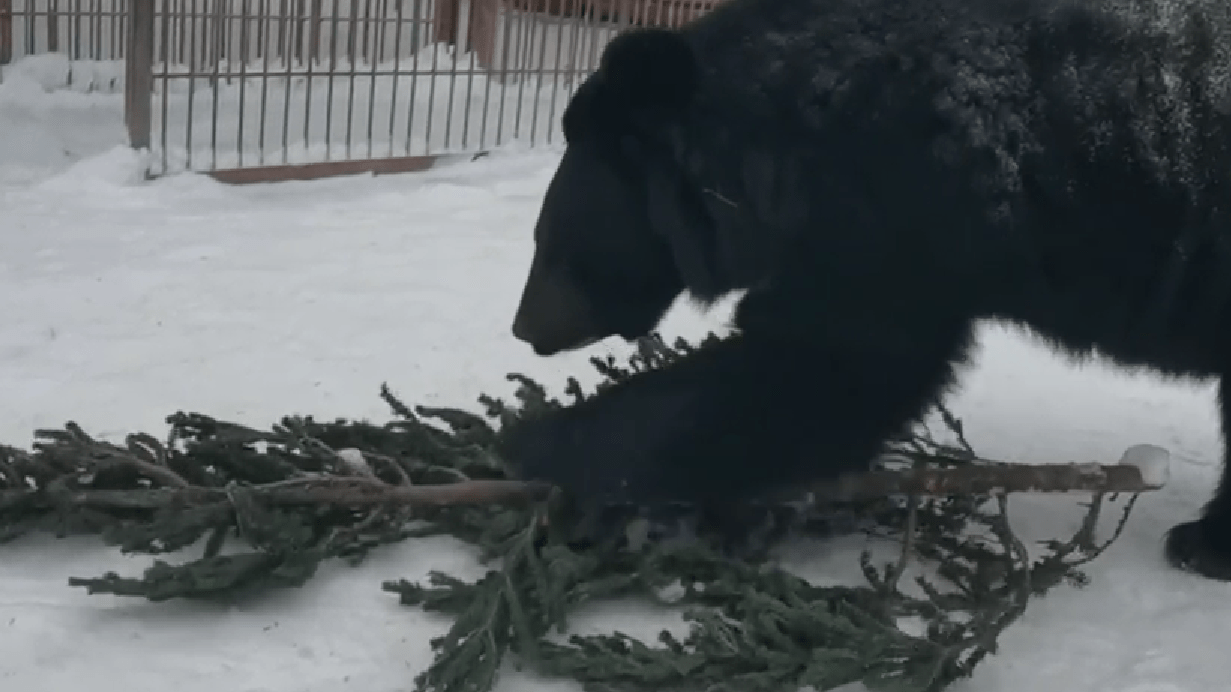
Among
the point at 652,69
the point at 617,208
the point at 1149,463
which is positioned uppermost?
the point at 652,69

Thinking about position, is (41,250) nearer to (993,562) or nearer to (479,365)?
(479,365)

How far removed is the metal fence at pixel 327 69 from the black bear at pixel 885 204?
3.64 m

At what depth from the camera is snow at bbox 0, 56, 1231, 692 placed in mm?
2062

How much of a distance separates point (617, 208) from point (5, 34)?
5339 mm

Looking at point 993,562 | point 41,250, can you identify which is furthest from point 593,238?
point 41,250

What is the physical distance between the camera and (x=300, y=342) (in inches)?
141

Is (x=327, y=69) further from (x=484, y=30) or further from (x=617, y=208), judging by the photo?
(x=617, y=208)

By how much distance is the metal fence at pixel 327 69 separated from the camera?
5668 millimetres

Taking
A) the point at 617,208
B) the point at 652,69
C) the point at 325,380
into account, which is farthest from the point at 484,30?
the point at 652,69

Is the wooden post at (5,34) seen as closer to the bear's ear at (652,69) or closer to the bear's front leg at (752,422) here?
the bear's ear at (652,69)

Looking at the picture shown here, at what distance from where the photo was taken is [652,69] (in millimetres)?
2342

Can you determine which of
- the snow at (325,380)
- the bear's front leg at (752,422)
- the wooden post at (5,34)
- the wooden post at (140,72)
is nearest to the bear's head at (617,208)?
the bear's front leg at (752,422)

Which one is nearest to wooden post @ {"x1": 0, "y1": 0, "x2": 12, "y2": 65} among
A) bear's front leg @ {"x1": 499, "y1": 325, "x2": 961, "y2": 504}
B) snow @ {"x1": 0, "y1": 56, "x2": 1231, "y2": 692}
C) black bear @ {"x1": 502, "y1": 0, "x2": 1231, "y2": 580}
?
snow @ {"x1": 0, "y1": 56, "x2": 1231, "y2": 692}

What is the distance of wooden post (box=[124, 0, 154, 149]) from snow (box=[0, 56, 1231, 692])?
135 mm
